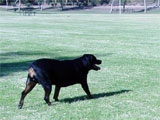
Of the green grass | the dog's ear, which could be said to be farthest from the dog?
the green grass

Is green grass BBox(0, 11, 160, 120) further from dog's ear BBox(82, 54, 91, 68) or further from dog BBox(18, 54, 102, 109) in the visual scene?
dog's ear BBox(82, 54, 91, 68)

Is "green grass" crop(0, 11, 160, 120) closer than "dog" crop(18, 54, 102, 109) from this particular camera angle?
Yes

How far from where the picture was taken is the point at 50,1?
123 meters

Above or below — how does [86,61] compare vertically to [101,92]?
above

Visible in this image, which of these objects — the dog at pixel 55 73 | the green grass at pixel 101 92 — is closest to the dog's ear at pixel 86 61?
the dog at pixel 55 73

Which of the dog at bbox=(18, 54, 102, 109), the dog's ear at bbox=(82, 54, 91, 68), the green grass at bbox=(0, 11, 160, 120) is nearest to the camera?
the green grass at bbox=(0, 11, 160, 120)

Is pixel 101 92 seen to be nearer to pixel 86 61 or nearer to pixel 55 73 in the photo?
pixel 86 61

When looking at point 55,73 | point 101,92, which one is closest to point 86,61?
point 55,73

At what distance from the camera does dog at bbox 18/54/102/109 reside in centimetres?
824

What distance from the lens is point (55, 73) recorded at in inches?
339

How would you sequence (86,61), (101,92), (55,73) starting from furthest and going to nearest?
1. (101,92)
2. (86,61)
3. (55,73)

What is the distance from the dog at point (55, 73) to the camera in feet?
27.0

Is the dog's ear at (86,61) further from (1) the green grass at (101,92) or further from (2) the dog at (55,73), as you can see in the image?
(1) the green grass at (101,92)

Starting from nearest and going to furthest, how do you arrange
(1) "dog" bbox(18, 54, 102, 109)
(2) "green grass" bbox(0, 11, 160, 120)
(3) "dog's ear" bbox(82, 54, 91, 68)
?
(2) "green grass" bbox(0, 11, 160, 120) → (1) "dog" bbox(18, 54, 102, 109) → (3) "dog's ear" bbox(82, 54, 91, 68)
